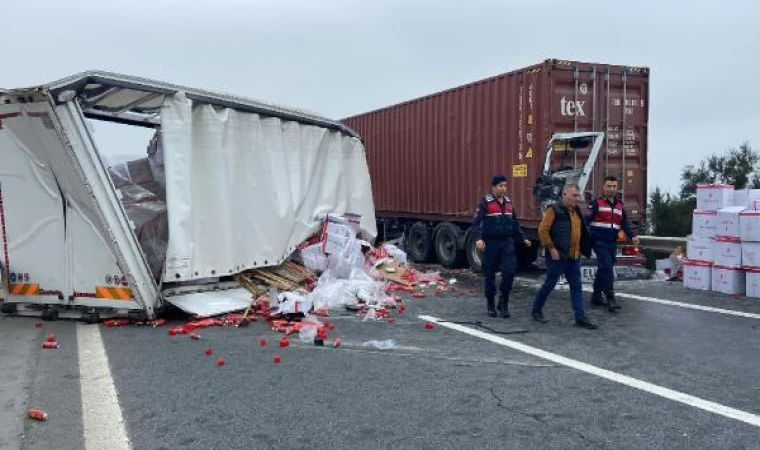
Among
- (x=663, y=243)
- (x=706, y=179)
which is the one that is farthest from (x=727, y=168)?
(x=663, y=243)

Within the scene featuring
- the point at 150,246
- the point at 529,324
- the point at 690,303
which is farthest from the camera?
the point at 690,303

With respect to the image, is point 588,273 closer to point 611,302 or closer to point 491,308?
point 611,302

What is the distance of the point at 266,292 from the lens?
8.39m

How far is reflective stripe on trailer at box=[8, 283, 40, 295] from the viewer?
7.72 meters

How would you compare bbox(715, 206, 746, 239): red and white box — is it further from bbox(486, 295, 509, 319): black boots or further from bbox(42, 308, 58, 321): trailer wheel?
bbox(42, 308, 58, 321): trailer wheel

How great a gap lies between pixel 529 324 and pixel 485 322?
0.50 metres

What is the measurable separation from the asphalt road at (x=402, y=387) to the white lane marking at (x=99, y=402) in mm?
55

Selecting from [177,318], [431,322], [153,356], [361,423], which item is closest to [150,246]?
[177,318]

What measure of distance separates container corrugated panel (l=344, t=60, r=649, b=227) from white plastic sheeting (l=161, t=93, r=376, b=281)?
3091mm

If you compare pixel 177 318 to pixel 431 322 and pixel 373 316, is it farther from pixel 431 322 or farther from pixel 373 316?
pixel 431 322

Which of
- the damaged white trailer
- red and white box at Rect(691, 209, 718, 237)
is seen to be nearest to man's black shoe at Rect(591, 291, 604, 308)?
red and white box at Rect(691, 209, 718, 237)

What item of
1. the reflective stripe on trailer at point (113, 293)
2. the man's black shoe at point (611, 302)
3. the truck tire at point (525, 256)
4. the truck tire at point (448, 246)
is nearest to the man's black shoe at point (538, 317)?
the man's black shoe at point (611, 302)

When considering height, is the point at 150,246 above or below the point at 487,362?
above

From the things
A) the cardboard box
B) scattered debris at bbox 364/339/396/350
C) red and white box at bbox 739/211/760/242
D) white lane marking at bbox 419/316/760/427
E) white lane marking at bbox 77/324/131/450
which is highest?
the cardboard box
